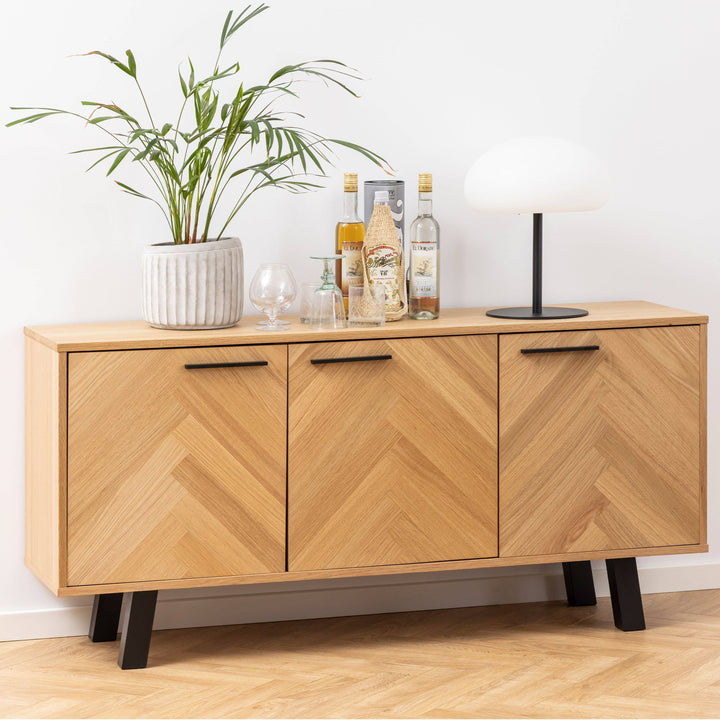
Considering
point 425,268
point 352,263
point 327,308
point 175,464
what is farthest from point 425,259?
point 175,464

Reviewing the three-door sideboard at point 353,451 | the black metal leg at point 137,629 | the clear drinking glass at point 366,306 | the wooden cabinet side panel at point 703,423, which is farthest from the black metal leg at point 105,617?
the wooden cabinet side panel at point 703,423

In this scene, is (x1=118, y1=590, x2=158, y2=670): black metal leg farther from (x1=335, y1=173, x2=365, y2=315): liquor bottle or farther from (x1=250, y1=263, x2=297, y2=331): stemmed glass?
(x1=335, y1=173, x2=365, y2=315): liquor bottle

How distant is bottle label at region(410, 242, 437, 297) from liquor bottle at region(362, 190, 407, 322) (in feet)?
0.15

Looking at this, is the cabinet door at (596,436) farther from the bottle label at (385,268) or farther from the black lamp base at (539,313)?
the bottle label at (385,268)

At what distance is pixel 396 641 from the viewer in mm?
2986

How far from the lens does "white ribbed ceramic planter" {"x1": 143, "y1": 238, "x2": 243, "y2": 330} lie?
8.80 feet

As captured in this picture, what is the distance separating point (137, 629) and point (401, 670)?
2.15 ft

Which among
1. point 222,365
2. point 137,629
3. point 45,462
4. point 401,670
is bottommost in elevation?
point 401,670

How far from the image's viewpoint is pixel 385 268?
2.86 metres

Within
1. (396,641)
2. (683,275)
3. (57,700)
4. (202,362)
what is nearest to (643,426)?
(683,275)

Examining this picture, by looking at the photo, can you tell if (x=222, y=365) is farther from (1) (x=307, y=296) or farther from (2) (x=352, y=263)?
(2) (x=352, y=263)

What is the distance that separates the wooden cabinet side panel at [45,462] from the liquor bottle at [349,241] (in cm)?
75

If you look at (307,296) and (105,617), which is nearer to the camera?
(307,296)

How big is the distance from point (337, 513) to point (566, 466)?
1.97 feet
